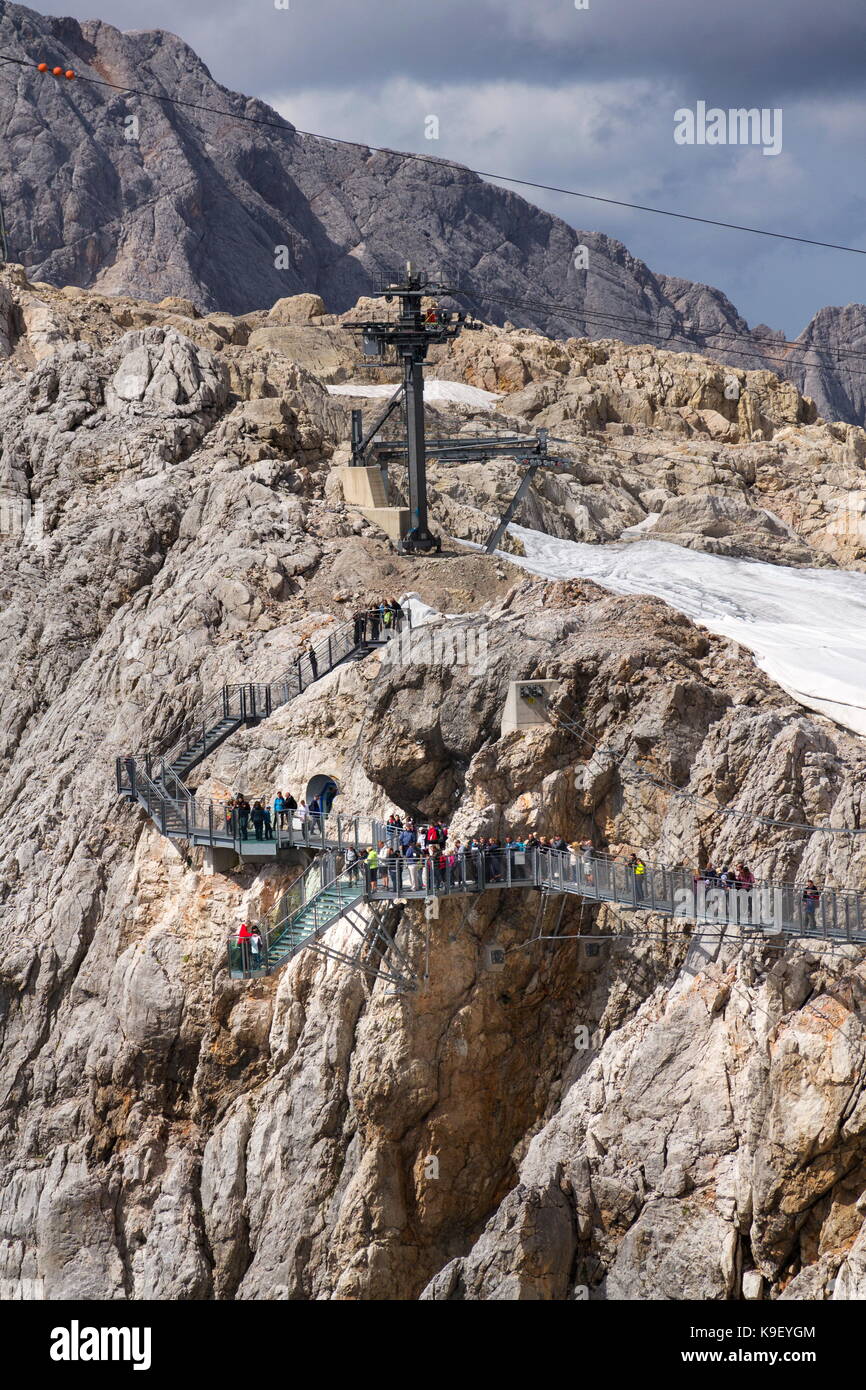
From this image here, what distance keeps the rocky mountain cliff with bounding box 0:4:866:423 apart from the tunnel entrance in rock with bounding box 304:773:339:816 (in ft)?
290

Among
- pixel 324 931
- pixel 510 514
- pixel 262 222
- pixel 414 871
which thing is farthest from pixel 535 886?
pixel 262 222

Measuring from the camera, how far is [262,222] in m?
158

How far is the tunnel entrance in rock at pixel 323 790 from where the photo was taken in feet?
114

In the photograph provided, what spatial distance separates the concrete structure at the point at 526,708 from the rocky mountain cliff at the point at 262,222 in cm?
8965

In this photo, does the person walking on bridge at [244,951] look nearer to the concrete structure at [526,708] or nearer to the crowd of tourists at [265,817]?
the crowd of tourists at [265,817]

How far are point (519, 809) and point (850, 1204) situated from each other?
9.79m

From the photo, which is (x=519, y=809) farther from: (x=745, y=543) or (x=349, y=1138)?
(x=745, y=543)

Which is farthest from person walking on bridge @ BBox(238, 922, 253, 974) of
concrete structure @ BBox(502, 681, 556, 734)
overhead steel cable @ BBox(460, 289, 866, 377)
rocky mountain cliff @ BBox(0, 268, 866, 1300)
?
overhead steel cable @ BBox(460, 289, 866, 377)

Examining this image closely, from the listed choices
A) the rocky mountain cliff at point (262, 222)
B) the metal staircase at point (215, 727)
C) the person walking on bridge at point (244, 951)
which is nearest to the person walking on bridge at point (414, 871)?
the person walking on bridge at point (244, 951)

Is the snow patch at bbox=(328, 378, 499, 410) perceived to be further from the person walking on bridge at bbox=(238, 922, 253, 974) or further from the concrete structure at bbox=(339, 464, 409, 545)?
the person walking on bridge at bbox=(238, 922, 253, 974)

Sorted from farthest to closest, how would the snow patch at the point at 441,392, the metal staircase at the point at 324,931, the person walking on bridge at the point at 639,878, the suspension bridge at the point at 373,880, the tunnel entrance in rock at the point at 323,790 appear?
the snow patch at the point at 441,392 → the tunnel entrance in rock at the point at 323,790 → the metal staircase at the point at 324,931 → the person walking on bridge at the point at 639,878 → the suspension bridge at the point at 373,880

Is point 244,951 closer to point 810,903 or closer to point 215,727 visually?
point 215,727

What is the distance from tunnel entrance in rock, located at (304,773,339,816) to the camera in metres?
34.8

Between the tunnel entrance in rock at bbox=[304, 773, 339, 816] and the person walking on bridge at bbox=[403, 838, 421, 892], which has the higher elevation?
the tunnel entrance in rock at bbox=[304, 773, 339, 816]
